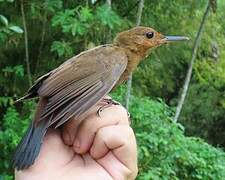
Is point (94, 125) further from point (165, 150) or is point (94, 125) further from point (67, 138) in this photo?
point (165, 150)

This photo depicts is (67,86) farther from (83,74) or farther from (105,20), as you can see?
(105,20)

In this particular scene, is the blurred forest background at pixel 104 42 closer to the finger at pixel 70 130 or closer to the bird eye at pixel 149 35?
the bird eye at pixel 149 35

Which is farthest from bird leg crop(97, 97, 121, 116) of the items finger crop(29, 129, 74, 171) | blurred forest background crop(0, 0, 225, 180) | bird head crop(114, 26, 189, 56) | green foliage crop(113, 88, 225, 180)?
green foliage crop(113, 88, 225, 180)

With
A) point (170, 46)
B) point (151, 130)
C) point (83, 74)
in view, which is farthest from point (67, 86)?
point (170, 46)

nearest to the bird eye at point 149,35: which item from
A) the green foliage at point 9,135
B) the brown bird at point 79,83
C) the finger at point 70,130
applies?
the brown bird at point 79,83

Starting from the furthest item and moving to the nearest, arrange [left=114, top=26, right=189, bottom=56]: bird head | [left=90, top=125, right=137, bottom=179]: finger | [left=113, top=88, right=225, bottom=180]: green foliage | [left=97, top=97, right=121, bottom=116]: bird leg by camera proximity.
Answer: [left=113, top=88, right=225, bottom=180]: green foliage < [left=114, top=26, right=189, bottom=56]: bird head < [left=97, top=97, right=121, bottom=116]: bird leg < [left=90, top=125, right=137, bottom=179]: finger

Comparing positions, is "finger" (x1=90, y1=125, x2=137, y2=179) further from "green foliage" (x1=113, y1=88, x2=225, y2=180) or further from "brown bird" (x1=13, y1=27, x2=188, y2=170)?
"green foliage" (x1=113, y1=88, x2=225, y2=180)

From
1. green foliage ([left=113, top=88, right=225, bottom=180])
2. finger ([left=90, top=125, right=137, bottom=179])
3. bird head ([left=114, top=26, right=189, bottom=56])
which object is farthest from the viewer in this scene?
green foliage ([left=113, top=88, right=225, bottom=180])
